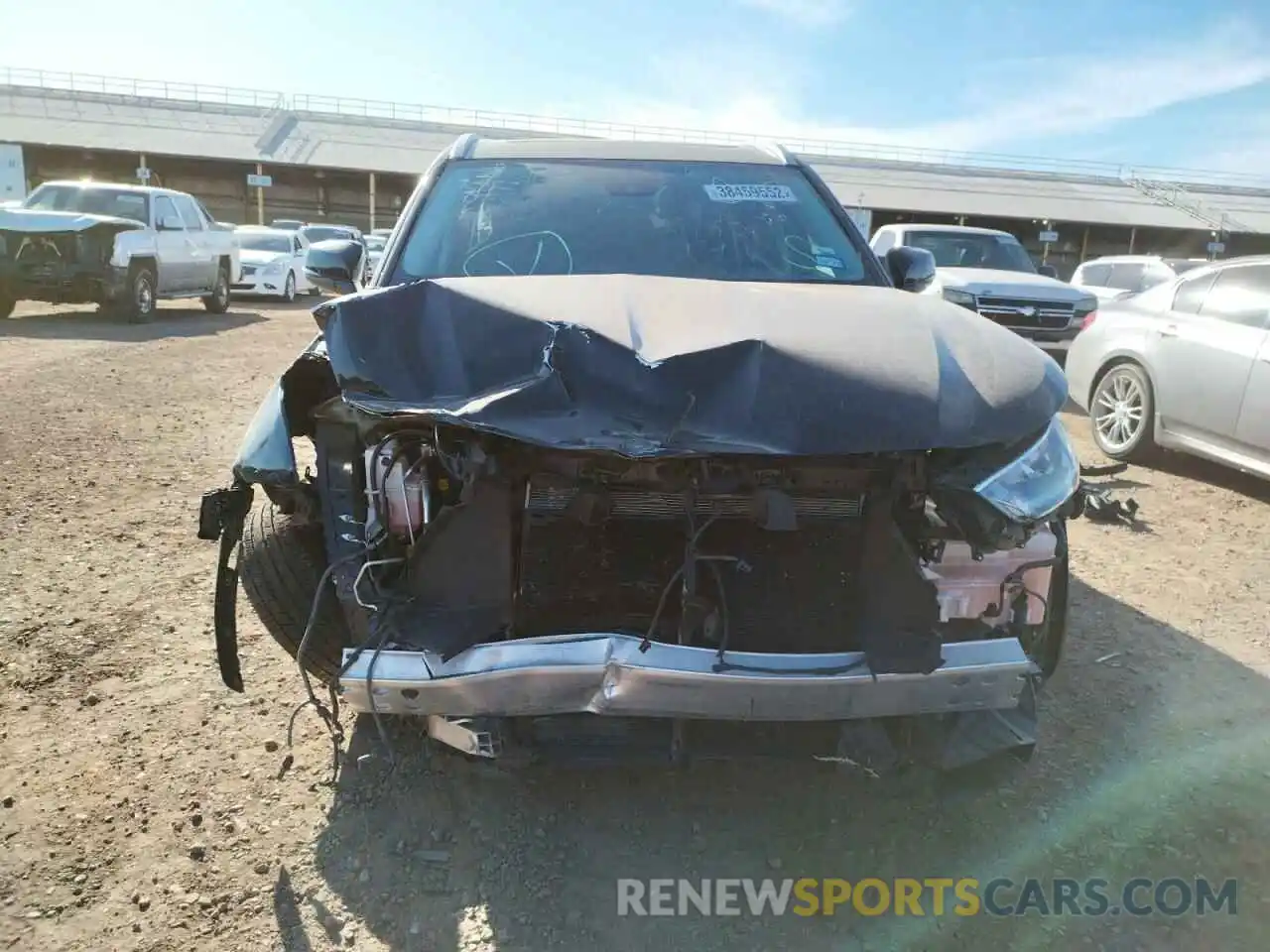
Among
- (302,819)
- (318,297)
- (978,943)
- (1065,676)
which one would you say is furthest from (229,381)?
(318,297)

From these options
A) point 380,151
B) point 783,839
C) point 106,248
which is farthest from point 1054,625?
point 380,151

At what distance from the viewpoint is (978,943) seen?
227cm

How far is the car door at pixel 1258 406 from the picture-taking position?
5730 millimetres

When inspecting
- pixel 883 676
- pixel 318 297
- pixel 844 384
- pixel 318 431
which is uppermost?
pixel 844 384

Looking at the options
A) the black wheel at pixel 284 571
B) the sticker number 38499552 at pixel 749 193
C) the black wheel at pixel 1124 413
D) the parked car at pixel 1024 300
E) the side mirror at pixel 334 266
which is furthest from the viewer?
the parked car at pixel 1024 300

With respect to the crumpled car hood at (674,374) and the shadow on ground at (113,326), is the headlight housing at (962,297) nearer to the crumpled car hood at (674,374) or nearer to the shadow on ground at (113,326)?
the crumpled car hood at (674,374)

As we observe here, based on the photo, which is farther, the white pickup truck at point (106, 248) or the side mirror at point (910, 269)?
the white pickup truck at point (106, 248)

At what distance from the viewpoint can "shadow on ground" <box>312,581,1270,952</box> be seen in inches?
90.2

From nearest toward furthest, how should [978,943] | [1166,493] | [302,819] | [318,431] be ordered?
[978,943], [318,431], [302,819], [1166,493]

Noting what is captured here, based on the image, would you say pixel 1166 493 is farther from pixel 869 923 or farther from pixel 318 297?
pixel 318 297

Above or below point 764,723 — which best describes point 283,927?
below

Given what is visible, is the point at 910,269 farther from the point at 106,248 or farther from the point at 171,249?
the point at 171,249

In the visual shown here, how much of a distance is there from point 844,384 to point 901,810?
140cm

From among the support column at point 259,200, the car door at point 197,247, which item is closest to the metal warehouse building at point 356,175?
the support column at point 259,200
